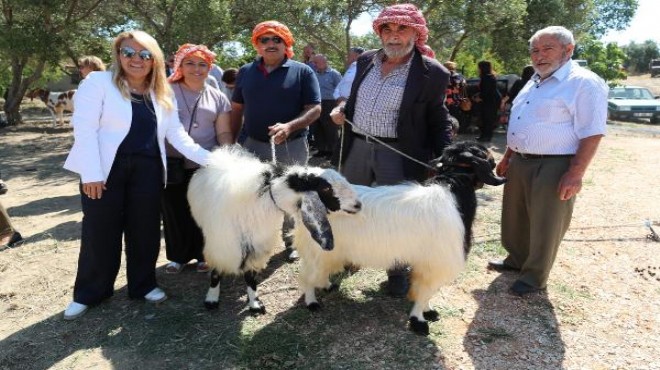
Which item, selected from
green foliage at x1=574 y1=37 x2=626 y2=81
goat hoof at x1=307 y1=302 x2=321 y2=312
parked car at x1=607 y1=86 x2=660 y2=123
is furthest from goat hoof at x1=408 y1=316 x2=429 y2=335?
green foliage at x1=574 y1=37 x2=626 y2=81

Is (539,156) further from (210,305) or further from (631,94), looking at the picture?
(631,94)

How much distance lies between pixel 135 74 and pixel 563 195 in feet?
11.5

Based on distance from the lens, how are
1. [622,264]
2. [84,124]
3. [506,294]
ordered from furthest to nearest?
[622,264] < [506,294] < [84,124]

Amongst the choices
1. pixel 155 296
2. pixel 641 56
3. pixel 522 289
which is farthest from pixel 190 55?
pixel 641 56

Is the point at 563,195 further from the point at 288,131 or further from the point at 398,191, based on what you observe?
the point at 288,131

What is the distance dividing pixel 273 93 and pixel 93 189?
5.48 ft

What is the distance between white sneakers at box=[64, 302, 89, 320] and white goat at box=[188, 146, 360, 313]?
99cm

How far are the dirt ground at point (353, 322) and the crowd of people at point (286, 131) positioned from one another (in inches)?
11.7

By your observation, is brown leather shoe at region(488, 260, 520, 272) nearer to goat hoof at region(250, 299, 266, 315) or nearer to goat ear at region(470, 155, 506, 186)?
goat ear at region(470, 155, 506, 186)

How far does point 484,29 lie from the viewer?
1528 centimetres

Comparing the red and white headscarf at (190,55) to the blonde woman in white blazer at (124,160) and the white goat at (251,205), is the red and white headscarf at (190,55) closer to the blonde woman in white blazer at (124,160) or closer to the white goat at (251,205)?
the blonde woman in white blazer at (124,160)

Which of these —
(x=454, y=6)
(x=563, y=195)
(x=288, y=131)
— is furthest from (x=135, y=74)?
(x=454, y=6)

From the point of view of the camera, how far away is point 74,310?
3.79 meters

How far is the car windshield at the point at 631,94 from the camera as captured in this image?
21294 mm
